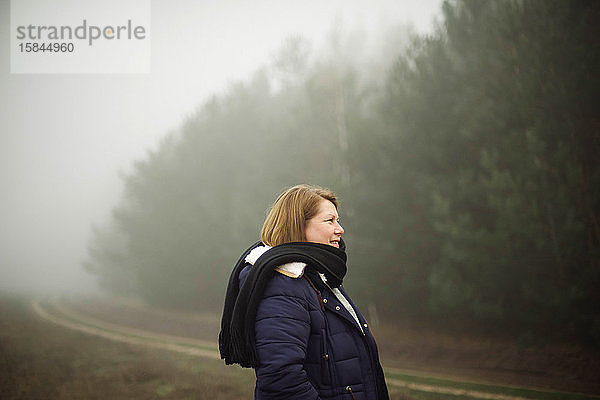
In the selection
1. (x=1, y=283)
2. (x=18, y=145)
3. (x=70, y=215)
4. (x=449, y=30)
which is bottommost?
(x=1, y=283)

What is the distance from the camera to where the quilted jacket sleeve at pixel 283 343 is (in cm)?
136

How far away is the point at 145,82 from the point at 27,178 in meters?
7.57

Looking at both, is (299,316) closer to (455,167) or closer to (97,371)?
(97,371)

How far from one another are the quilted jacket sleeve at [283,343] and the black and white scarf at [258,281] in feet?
0.12

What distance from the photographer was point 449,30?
30.6 ft

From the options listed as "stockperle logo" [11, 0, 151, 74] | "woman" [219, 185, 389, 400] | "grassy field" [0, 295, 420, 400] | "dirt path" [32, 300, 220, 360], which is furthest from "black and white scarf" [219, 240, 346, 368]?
"stockperle logo" [11, 0, 151, 74]

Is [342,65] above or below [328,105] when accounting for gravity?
above

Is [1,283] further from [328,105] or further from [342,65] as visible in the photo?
[342,65]

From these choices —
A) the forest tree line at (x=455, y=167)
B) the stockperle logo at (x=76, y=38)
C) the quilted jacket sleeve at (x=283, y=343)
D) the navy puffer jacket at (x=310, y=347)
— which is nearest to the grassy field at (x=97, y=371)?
the forest tree line at (x=455, y=167)

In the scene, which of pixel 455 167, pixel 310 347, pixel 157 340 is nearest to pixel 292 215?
pixel 310 347

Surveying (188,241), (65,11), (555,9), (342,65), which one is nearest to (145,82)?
(65,11)

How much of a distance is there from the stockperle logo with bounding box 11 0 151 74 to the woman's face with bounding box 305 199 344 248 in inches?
369

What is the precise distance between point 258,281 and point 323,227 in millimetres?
357

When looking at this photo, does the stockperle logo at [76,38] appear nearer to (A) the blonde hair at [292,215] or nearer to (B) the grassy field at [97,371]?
(B) the grassy field at [97,371]
